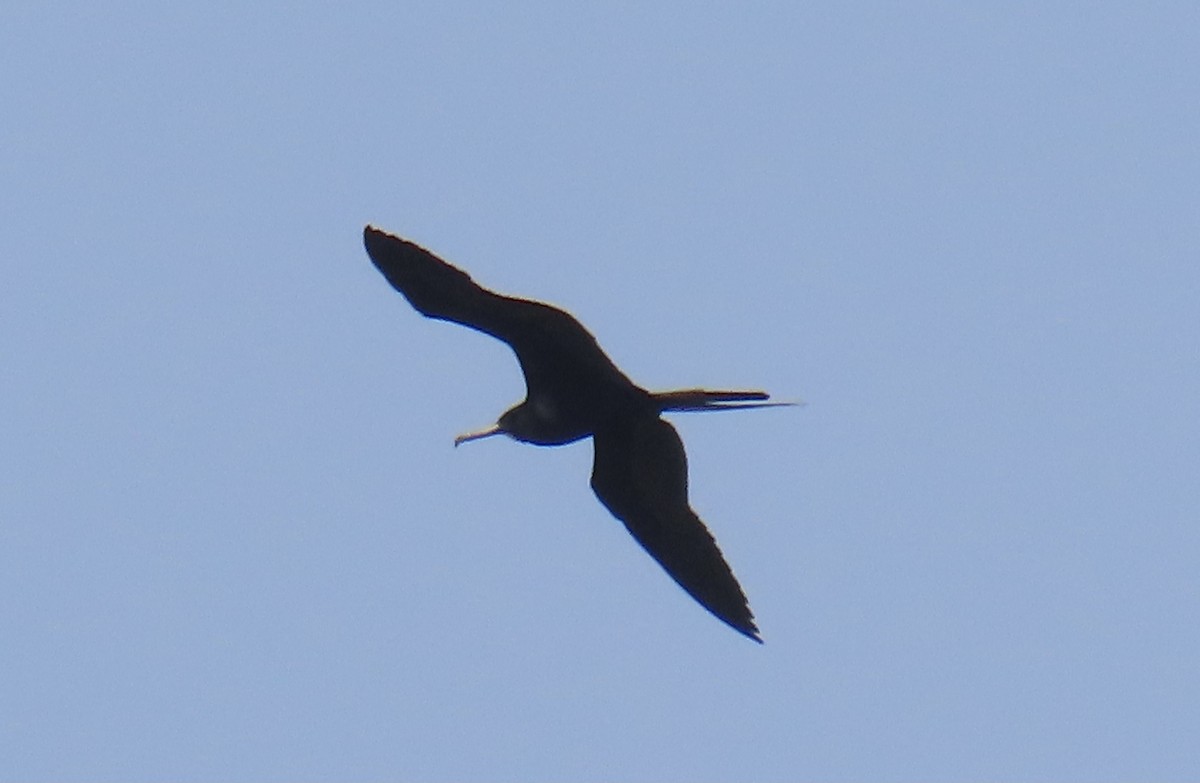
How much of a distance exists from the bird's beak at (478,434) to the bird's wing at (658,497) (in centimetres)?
59

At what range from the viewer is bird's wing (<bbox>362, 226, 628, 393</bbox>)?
40.7 feet

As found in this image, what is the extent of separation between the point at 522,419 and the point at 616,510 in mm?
790

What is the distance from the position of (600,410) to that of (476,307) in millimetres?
1117

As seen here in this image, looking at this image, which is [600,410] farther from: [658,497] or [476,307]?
[476,307]

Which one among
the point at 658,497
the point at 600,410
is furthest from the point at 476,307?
the point at 658,497

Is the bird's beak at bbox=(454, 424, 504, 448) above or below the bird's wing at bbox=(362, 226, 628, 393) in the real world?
below

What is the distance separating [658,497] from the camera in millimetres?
13562

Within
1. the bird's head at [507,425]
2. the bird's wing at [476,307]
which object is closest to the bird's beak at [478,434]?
the bird's head at [507,425]

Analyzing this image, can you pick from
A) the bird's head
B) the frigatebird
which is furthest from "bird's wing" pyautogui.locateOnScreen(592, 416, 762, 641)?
the bird's head

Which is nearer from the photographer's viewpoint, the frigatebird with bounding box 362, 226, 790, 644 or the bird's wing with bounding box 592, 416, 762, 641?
the frigatebird with bounding box 362, 226, 790, 644

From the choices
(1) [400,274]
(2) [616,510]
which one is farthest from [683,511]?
(1) [400,274]

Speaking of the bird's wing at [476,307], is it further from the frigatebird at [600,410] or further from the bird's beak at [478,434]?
the bird's beak at [478,434]

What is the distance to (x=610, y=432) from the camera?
44.4ft

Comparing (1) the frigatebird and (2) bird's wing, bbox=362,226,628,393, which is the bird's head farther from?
(2) bird's wing, bbox=362,226,628,393
